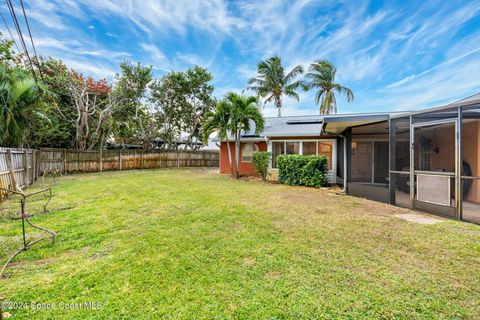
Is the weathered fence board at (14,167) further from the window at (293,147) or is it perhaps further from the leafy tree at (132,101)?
the window at (293,147)

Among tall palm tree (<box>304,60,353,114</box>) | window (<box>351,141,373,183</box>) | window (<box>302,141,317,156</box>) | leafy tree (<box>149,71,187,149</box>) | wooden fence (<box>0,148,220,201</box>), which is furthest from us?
tall palm tree (<box>304,60,353,114</box>)

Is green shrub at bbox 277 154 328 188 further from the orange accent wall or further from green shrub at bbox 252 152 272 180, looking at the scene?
the orange accent wall

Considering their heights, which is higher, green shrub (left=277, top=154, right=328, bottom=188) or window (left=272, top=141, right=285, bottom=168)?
window (left=272, top=141, right=285, bottom=168)

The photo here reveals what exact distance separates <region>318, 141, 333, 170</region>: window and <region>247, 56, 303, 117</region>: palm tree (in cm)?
1160

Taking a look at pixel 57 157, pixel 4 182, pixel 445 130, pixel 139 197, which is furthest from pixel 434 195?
pixel 57 157

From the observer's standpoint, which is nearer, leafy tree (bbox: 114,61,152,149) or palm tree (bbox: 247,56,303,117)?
leafy tree (bbox: 114,61,152,149)

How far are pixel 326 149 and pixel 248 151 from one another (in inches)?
194

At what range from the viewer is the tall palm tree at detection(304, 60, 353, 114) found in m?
20.2

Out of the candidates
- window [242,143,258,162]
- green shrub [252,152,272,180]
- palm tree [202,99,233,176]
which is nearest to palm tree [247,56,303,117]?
window [242,143,258,162]

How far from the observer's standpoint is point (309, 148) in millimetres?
11242

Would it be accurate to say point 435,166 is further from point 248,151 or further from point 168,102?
point 168,102

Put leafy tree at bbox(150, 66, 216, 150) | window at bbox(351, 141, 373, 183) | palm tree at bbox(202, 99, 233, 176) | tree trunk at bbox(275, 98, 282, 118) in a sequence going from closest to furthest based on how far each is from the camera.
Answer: window at bbox(351, 141, 373, 183)
palm tree at bbox(202, 99, 233, 176)
leafy tree at bbox(150, 66, 216, 150)
tree trunk at bbox(275, 98, 282, 118)

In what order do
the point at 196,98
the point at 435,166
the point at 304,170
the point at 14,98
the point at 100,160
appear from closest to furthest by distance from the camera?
the point at 435,166, the point at 14,98, the point at 304,170, the point at 100,160, the point at 196,98

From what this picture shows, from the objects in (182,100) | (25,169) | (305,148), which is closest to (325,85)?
(305,148)
